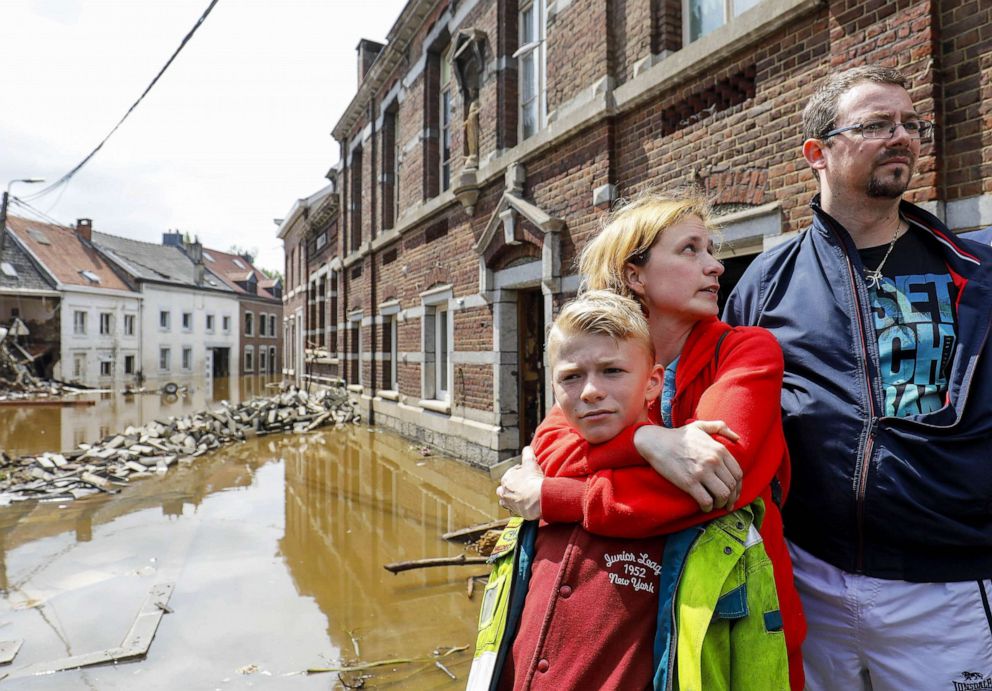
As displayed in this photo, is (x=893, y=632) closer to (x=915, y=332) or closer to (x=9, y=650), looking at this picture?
(x=915, y=332)

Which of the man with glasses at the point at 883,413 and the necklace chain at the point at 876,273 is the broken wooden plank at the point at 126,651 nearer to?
the man with glasses at the point at 883,413

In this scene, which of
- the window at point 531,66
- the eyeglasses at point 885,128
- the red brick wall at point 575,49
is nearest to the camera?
the eyeglasses at point 885,128

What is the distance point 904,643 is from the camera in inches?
61.9

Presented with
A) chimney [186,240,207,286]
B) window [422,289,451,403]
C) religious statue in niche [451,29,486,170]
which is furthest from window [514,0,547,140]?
chimney [186,240,207,286]

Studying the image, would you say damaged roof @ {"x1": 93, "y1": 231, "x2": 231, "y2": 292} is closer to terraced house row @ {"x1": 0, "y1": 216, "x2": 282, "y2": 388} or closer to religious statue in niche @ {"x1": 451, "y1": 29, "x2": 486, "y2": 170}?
terraced house row @ {"x1": 0, "y1": 216, "x2": 282, "y2": 388}

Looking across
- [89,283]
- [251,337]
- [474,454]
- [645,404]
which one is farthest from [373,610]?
[251,337]

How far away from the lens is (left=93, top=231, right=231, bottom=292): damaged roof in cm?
3578

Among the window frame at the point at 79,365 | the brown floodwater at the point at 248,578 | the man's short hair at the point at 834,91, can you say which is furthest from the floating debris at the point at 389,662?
the window frame at the point at 79,365

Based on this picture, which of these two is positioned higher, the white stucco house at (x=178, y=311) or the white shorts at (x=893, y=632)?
the white stucco house at (x=178, y=311)

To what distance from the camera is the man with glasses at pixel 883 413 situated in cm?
154

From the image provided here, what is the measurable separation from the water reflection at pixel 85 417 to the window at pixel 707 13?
44.3ft

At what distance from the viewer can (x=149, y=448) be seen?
34.6 ft

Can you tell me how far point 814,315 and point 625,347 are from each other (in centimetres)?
67

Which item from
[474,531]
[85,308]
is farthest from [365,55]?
[85,308]
